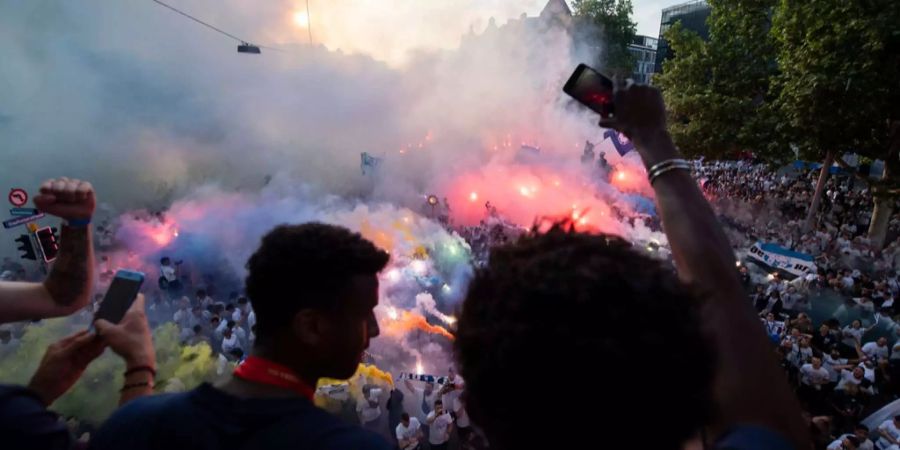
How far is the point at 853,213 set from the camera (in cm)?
1844

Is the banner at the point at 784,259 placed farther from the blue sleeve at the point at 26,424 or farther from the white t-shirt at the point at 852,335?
the blue sleeve at the point at 26,424

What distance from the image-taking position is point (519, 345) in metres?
0.78

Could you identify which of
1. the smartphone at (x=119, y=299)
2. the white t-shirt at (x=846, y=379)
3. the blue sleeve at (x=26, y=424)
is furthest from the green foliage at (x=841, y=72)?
the blue sleeve at (x=26, y=424)

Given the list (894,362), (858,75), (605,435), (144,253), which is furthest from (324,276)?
(858,75)

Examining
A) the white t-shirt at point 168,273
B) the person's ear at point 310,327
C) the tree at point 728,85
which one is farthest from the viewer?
the tree at point 728,85

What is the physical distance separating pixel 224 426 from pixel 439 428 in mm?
5300

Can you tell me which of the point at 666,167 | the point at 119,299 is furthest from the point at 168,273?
the point at 666,167

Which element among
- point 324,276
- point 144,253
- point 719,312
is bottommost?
point 144,253

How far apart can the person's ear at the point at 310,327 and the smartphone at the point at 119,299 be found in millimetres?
623

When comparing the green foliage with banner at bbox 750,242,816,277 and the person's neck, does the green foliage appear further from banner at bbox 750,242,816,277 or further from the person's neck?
the person's neck

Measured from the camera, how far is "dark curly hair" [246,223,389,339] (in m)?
1.50

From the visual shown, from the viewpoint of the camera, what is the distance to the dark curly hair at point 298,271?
150 cm

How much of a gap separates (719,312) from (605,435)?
412mm

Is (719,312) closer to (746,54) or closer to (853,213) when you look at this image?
(746,54)
